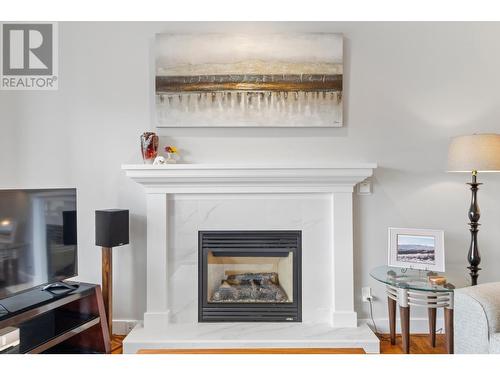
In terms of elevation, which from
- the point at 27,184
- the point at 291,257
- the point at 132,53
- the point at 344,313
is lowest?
the point at 344,313

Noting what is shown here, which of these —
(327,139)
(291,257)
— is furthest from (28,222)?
(327,139)

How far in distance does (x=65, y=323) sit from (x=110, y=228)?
64cm

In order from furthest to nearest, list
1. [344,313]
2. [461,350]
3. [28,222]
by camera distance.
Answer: [344,313]
[28,222]
[461,350]

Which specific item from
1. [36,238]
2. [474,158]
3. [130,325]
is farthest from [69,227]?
[474,158]

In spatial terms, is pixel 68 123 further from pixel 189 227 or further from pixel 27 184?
pixel 189 227

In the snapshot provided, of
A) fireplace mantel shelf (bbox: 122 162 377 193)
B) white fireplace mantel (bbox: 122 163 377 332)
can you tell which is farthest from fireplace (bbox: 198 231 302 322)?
fireplace mantel shelf (bbox: 122 162 377 193)

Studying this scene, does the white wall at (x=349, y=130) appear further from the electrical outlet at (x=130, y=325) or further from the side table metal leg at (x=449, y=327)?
the side table metal leg at (x=449, y=327)

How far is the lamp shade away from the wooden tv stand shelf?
2550 mm

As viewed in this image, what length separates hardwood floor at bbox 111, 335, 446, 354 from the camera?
92.7 inches

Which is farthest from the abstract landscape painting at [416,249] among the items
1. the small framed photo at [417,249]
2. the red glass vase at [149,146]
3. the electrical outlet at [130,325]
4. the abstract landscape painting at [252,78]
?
the electrical outlet at [130,325]

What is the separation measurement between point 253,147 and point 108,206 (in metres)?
1.22

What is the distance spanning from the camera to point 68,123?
8.79 ft

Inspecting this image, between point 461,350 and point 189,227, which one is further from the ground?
point 189,227

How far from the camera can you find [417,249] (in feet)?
7.94
